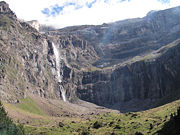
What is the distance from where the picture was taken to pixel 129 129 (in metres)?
130

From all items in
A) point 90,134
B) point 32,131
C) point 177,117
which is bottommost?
point 32,131

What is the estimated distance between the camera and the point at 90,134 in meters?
145

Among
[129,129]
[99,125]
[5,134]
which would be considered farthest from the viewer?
[99,125]

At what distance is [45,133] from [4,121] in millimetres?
53677

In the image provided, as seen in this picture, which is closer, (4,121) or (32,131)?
(4,121)

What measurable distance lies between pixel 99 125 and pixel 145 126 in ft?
180

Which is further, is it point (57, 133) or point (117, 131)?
point (57, 133)

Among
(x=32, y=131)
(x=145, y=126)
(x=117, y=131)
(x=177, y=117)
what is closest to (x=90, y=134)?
(x=117, y=131)

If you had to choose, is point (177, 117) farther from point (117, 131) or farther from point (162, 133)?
point (117, 131)

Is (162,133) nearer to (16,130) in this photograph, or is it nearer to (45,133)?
(16,130)

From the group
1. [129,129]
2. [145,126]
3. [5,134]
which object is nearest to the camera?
[5,134]

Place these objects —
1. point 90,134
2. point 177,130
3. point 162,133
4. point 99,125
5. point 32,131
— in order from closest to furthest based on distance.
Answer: point 177,130 < point 162,133 < point 90,134 < point 99,125 < point 32,131

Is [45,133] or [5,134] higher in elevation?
[5,134]

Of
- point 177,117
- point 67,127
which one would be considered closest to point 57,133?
point 67,127
